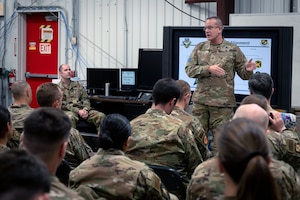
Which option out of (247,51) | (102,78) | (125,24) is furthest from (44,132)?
(125,24)

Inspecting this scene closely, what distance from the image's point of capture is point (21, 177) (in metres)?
1.24

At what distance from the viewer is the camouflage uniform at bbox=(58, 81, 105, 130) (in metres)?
6.90

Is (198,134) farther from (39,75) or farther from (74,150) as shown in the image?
(39,75)

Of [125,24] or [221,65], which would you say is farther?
[125,24]

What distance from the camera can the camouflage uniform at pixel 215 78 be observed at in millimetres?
5008

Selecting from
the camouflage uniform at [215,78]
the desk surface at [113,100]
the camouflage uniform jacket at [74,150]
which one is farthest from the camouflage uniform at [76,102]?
the camouflage uniform jacket at [74,150]

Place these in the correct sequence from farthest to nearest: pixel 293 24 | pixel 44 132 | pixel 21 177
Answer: pixel 293 24, pixel 44 132, pixel 21 177

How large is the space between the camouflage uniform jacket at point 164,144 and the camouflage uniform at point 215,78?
1893 millimetres

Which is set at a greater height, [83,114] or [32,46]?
[32,46]

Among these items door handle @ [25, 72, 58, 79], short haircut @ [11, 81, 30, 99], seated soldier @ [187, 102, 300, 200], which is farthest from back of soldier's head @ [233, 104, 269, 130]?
door handle @ [25, 72, 58, 79]

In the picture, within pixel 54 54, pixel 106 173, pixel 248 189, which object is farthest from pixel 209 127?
pixel 54 54

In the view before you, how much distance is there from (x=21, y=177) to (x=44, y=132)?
851 mm

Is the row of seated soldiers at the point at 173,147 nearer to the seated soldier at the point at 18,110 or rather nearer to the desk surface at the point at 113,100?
the seated soldier at the point at 18,110

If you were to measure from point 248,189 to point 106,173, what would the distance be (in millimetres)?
917
